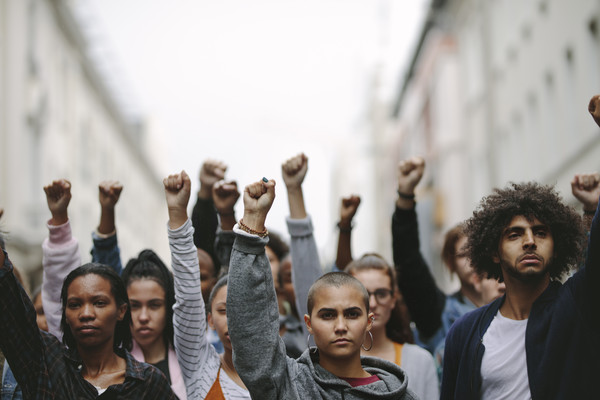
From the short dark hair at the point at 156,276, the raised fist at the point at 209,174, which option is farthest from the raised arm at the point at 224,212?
the short dark hair at the point at 156,276

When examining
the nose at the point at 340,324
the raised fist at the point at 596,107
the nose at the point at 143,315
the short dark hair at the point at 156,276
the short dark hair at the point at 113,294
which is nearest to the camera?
the raised fist at the point at 596,107

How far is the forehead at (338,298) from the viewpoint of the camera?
14.1ft

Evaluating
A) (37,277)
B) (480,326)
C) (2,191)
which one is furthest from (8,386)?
(37,277)

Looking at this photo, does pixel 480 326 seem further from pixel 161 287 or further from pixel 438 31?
pixel 438 31

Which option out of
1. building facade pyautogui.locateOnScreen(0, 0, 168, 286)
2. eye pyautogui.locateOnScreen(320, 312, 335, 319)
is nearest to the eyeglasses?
eye pyautogui.locateOnScreen(320, 312, 335, 319)

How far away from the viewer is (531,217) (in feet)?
15.2

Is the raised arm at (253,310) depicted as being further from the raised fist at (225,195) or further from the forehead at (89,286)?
the raised fist at (225,195)

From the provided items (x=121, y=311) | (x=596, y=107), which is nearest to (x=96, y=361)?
(x=121, y=311)

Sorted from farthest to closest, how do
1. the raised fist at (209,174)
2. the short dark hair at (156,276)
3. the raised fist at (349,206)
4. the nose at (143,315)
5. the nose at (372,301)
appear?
1. the raised fist at (209,174)
2. the raised fist at (349,206)
3. the nose at (372,301)
4. the short dark hair at (156,276)
5. the nose at (143,315)

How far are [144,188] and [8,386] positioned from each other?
63.1 metres

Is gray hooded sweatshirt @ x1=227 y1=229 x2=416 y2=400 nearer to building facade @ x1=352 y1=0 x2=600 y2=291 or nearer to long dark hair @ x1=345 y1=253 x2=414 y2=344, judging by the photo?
long dark hair @ x1=345 y1=253 x2=414 y2=344

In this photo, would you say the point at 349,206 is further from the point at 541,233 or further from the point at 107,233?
the point at 541,233

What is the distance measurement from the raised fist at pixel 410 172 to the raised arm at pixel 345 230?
357mm

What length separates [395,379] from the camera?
169 inches
